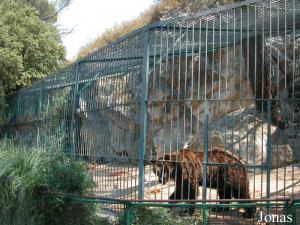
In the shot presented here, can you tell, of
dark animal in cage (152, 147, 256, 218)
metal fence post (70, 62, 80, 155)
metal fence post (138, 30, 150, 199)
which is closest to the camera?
metal fence post (138, 30, 150, 199)

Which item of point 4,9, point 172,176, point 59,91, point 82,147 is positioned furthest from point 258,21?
point 4,9

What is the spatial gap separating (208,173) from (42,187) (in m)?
2.65

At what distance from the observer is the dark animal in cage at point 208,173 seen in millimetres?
8031

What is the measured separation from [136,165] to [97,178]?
133 cm

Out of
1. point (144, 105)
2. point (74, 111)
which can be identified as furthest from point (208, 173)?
point (74, 111)

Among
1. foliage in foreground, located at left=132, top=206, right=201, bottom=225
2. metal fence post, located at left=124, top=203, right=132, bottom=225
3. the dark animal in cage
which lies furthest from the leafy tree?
metal fence post, located at left=124, top=203, right=132, bottom=225

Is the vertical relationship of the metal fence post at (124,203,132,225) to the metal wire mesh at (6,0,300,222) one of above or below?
below

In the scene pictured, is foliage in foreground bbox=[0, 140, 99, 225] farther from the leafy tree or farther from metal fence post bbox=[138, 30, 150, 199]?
the leafy tree

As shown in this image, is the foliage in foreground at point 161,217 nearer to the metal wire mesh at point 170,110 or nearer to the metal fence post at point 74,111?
the metal wire mesh at point 170,110

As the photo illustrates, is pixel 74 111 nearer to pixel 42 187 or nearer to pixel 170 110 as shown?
pixel 170 110

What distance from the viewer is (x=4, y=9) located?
61.5ft

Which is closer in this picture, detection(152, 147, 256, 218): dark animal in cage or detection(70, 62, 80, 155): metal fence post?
detection(152, 147, 256, 218): dark animal in cage

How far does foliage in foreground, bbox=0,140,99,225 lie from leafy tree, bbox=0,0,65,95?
9.24 m

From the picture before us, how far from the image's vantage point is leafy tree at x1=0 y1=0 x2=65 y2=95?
17.2 metres
